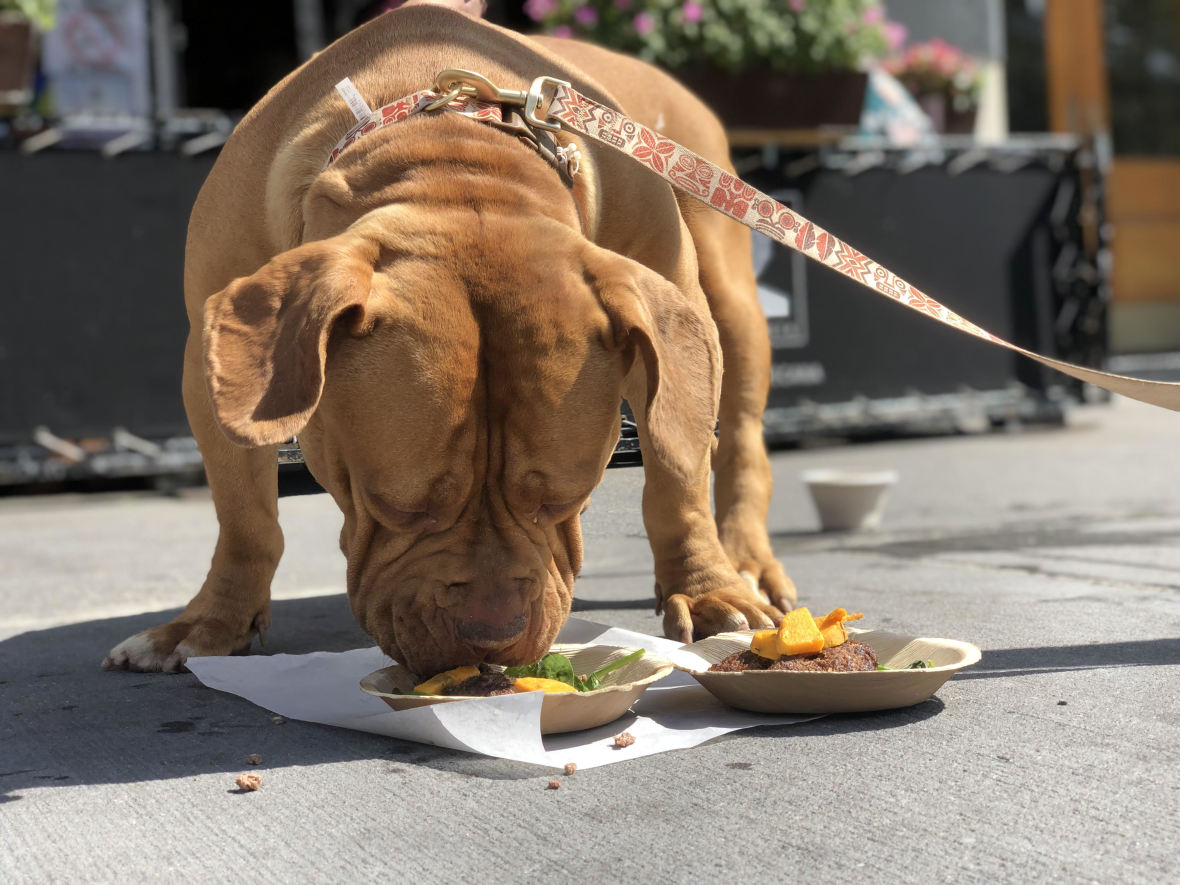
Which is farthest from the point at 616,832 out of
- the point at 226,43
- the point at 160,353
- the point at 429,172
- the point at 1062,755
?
the point at 226,43

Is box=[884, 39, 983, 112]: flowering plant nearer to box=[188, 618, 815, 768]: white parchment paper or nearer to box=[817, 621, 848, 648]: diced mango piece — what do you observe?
box=[188, 618, 815, 768]: white parchment paper

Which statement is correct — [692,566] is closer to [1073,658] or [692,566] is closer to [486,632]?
[1073,658]

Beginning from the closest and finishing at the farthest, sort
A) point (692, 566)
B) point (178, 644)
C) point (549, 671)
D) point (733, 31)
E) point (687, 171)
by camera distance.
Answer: point (549, 671)
point (687, 171)
point (178, 644)
point (692, 566)
point (733, 31)

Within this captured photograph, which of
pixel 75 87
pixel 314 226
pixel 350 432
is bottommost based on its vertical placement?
pixel 350 432

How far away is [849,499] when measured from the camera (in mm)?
5324

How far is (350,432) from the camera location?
95.7 inches

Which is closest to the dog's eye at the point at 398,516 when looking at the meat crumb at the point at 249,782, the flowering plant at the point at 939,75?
the meat crumb at the point at 249,782

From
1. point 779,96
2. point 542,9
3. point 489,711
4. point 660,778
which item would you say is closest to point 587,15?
point 542,9

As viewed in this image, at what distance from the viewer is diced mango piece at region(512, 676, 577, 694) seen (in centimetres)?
235

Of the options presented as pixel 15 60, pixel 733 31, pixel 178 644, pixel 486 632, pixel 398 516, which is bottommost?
pixel 178 644

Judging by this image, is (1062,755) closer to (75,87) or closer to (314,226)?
(314,226)

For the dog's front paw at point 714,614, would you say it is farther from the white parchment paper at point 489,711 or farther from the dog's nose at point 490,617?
the dog's nose at point 490,617

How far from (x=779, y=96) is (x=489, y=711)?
6.42m

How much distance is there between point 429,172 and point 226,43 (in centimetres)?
938
